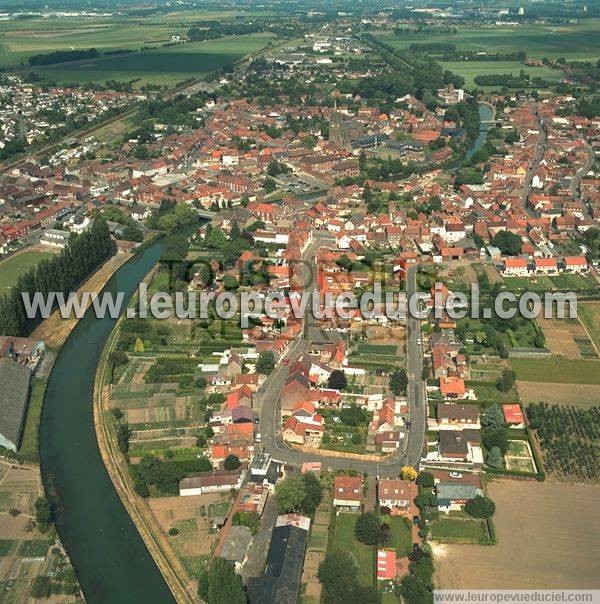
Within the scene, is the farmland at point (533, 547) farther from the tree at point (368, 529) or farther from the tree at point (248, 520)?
the tree at point (248, 520)

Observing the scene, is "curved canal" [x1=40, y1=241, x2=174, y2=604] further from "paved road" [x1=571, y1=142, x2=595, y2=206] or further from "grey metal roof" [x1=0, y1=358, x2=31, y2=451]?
"paved road" [x1=571, y1=142, x2=595, y2=206]

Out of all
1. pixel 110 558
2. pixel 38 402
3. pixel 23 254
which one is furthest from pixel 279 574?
pixel 23 254

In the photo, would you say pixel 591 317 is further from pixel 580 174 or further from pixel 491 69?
pixel 491 69

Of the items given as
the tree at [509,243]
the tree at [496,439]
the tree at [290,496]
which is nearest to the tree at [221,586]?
the tree at [290,496]

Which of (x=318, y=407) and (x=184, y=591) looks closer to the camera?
(x=184, y=591)

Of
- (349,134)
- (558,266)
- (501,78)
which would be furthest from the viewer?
(501,78)

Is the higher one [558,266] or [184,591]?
[558,266]

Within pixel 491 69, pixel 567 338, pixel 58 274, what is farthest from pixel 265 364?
pixel 491 69

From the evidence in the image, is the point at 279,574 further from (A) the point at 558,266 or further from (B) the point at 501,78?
(B) the point at 501,78
